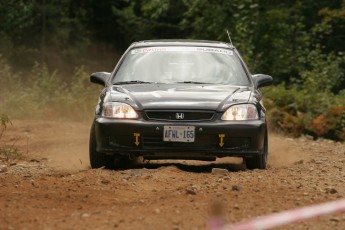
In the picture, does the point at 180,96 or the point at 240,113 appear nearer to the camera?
the point at 240,113

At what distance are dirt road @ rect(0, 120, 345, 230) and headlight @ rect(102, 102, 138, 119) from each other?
59 cm

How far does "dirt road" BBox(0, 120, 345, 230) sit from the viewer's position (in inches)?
260

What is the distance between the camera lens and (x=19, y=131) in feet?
56.4

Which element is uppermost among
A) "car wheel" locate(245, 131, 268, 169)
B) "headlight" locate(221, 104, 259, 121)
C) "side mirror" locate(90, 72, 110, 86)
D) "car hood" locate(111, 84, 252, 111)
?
"side mirror" locate(90, 72, 110, 86)

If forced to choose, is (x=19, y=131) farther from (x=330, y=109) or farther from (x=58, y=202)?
(x=58, y=202)

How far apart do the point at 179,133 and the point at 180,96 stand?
461mm

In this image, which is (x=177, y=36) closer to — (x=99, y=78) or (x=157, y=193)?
(x=99, y=78)

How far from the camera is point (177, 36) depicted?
4609cm

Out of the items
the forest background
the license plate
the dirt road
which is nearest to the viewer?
the dirt road

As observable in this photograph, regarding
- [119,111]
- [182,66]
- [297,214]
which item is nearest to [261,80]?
[182,66]

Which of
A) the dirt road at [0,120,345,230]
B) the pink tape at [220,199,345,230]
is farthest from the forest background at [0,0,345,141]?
the pink tape at [220,199,345,230]

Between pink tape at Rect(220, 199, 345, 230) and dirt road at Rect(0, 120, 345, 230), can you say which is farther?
dirt road at Rect(0, 120, 345, 230)

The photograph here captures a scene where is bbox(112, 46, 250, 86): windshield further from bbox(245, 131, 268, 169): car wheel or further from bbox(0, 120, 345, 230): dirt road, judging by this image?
bbox(0, 120, 345, 230): dirt road

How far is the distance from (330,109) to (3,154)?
26.3 ft
